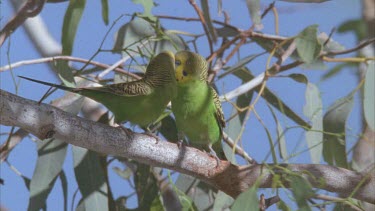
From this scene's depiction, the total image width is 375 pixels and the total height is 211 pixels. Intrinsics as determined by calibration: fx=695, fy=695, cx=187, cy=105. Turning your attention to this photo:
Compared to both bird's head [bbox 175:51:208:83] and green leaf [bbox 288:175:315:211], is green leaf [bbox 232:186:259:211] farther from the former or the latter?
bird's head [bbox 175:51:208:83]

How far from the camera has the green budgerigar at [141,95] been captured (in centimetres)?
183

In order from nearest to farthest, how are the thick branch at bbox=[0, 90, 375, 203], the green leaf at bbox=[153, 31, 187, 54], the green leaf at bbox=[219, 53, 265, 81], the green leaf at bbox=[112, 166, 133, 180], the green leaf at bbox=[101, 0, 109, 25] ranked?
the thick branch at bbox=[0, 90, 375, 203] < the green leaf at bbox=[101, 0, 109, 25] < the green leaf at bbox=[219, 53, 265, 81] < the green leaf at bbox=[153, 31, 187, 54] < the green leaf at bbox=[112, 166, 133, 180]

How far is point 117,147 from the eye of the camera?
64.4 inches

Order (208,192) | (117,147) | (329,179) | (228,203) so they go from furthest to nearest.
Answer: (208,192) < (228,203) < (329,179) < (117,147)

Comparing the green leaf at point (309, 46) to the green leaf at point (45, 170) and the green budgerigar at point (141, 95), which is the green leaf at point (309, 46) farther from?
the green leaf at point (45, 170)

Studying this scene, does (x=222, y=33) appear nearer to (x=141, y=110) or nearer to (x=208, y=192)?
(x=208, y=192)

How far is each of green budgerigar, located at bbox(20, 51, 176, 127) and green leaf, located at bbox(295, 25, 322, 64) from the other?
375mm

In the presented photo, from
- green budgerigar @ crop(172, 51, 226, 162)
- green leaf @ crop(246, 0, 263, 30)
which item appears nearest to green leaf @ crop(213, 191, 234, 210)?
green budgerigar @ crop(172, 51, 226, 162)

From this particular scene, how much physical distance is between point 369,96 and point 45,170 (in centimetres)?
100

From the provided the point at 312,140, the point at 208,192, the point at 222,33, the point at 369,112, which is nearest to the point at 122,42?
the point at 222,33

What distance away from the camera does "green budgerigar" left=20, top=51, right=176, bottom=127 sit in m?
1.83

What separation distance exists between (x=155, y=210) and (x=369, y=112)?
0.71 meters

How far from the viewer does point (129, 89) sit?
184 cm

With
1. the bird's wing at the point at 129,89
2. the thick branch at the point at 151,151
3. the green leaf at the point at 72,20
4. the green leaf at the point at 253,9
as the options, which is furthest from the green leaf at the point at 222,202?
the green leaf at the point at 72,20
